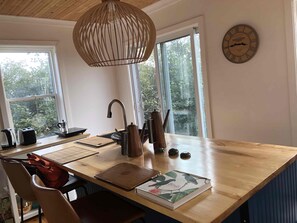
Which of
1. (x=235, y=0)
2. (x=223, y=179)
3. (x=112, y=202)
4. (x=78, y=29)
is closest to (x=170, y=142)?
(x=112, y=202)

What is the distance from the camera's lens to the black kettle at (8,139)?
2.78 m

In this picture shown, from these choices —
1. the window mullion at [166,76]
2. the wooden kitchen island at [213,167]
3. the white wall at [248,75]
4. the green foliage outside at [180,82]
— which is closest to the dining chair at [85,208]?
the wooden kitchen island at [213,167]

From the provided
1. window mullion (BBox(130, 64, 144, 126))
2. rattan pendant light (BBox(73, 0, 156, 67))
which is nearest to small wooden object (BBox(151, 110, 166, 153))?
rattan pendant light (BBox(73, 0, 156, 67))

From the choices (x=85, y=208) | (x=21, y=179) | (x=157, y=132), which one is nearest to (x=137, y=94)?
(x=157, y=132)

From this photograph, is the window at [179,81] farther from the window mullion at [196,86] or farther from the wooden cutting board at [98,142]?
the wooden cutting board at [98,142]

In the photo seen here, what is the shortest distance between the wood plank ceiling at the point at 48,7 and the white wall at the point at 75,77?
16cm

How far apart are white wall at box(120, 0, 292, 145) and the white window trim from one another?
66.9 inches

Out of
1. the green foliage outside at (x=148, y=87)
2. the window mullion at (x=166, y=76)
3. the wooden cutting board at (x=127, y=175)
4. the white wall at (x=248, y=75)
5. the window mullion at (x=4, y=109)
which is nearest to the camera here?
the wooden cutting board at (x=127, y=175)

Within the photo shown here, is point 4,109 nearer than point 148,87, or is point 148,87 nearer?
point 4,109

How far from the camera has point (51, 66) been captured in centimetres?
345

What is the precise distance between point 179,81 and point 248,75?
1.04 m

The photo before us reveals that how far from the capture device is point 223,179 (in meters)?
1.14

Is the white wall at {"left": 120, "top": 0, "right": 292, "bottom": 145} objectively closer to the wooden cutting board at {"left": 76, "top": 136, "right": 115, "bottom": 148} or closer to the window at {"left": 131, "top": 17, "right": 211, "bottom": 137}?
the window at {"left": 131, "top": 17, "right": 211, "bottom": 137}

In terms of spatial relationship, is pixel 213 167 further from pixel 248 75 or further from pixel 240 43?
pixel 240 43
